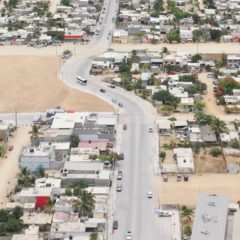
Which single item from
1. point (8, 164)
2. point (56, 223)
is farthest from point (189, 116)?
point (56, 223)

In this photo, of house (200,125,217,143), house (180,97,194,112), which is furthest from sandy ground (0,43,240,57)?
house (200,125,217,143)

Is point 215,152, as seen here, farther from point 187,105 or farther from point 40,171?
point 40,171

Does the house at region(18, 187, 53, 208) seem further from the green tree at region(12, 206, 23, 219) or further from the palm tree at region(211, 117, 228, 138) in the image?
the palm tree at region(211, 117, 228, 138)

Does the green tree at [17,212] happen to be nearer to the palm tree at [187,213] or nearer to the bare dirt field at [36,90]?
the palm tree at [187,213]

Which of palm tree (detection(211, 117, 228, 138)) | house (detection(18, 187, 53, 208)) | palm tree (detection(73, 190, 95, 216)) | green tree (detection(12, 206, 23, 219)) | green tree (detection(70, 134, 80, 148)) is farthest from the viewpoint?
palm tree (detection(211, 117, 228, 138))

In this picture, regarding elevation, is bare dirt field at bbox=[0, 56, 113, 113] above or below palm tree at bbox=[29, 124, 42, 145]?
below

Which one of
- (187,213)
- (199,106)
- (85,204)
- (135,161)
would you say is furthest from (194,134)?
(85,204)
